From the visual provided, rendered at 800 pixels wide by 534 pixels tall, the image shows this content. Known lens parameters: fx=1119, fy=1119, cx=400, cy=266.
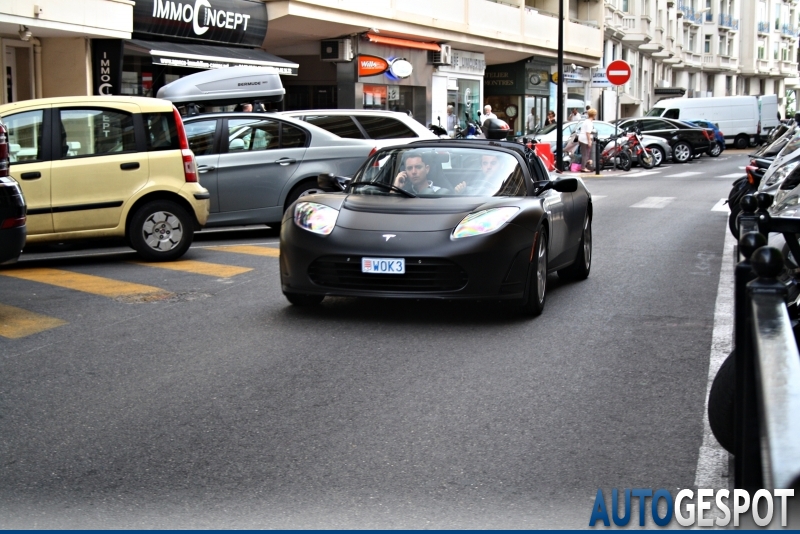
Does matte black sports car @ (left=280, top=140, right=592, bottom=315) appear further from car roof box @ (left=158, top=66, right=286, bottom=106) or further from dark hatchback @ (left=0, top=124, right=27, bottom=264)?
car roof box @ (left=158, top=66, right=286, bottom=106)

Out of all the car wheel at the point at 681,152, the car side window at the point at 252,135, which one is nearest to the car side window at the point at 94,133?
the car side window at the point at 252,135

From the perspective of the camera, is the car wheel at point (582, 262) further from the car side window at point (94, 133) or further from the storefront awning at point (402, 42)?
the storefront awning at point (402, 42)

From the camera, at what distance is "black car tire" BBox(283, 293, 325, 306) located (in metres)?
8.56

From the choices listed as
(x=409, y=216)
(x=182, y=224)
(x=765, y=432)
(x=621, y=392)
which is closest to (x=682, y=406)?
(x=621, y=392)

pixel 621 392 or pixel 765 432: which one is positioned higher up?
pixel 765 432

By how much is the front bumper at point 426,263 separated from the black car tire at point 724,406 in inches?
130

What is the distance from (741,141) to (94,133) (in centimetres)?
→ 4333

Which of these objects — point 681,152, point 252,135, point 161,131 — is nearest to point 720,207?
point 252,135

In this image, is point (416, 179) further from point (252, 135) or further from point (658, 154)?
point (658, 154)

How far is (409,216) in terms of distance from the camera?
827 centimetres

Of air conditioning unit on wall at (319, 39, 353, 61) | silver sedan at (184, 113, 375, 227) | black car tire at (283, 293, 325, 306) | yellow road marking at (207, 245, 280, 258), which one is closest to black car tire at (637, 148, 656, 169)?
air conditioning unit on wall at (319, 39, 353, 61)

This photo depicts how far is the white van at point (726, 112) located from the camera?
4816 cm

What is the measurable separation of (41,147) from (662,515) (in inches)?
357

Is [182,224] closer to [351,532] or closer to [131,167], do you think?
[131,167]
